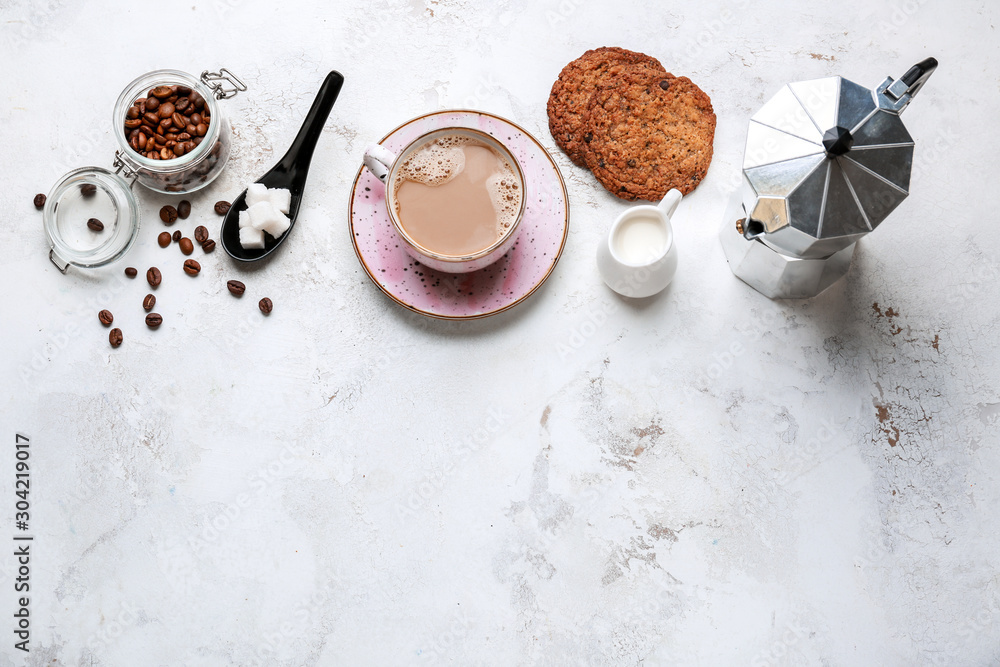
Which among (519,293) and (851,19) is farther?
(851,19)

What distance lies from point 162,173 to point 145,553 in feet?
2.45

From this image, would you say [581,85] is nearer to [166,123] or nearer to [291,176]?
[291,176]

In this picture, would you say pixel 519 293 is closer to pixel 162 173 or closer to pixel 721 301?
pixel 721 301

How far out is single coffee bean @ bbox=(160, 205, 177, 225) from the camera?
1.36m

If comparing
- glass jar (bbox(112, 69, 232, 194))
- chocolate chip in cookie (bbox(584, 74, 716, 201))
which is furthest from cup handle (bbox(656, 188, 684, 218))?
glass jar (bbox(112, 69, 232, 194))

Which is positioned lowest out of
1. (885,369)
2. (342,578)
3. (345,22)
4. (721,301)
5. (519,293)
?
(342,578)

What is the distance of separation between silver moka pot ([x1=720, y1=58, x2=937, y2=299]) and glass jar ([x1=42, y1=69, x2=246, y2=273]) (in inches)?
39.6

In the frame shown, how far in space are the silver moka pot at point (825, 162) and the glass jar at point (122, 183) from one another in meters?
1.01

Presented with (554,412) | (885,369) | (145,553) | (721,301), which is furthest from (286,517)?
(885,369)

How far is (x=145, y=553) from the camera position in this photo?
133cm

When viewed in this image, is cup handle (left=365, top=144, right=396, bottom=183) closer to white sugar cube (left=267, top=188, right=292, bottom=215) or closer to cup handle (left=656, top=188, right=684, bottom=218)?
white sugar cube (left=267, top=188, right=292, bottom=215)

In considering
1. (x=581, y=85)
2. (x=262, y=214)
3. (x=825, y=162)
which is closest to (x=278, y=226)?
(x=262, y=214)

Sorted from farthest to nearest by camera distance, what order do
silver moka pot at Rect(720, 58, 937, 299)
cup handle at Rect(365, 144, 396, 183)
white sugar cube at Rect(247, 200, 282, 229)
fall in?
1. white sugar cube at Rect(247, 200, 282, 229)
2. cup handle at Rect(365, 144, 396, 183)
3. silver moka pot at Rect(720, 58, 937, 299)

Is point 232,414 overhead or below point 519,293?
below
